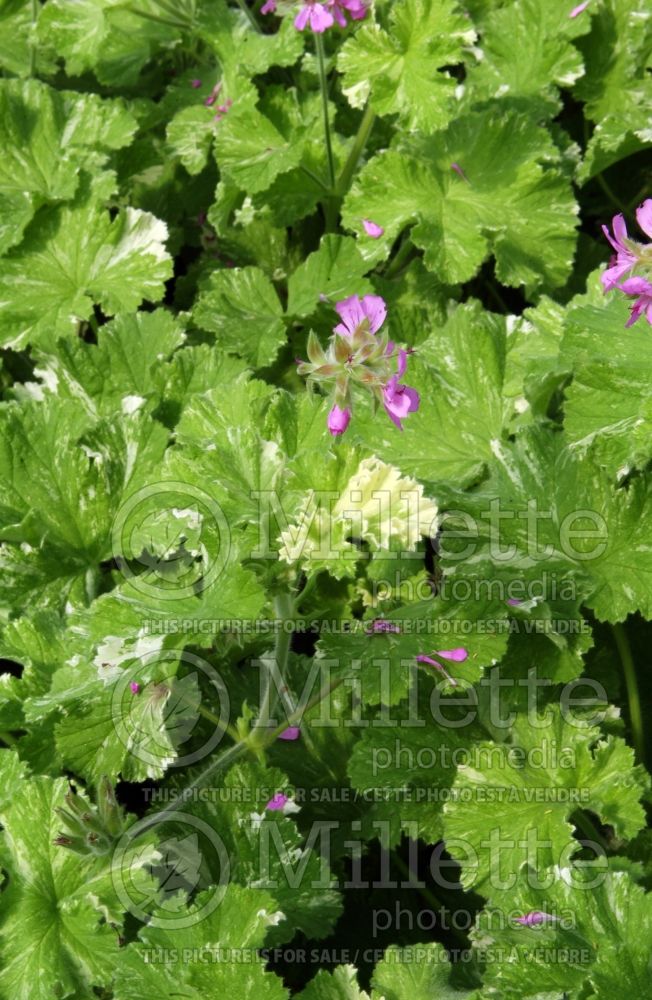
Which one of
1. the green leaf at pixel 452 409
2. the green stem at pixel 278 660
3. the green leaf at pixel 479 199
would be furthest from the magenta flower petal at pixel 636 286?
the green leaf at pixel 479 199

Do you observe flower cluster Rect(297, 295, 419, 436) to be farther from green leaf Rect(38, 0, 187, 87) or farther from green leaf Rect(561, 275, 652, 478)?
green leaf Rect(38, 0, 187, 87)

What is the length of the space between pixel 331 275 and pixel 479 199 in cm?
42

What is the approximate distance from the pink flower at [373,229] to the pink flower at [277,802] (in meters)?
1.39

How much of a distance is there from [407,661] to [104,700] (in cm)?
58

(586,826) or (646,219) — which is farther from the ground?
(646,219)

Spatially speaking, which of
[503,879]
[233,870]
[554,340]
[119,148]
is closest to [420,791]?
[503,879]

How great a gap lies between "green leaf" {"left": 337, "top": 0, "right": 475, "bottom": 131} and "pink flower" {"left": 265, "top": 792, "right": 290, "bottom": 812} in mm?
1546

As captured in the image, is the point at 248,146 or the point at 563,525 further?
the point at 248,146

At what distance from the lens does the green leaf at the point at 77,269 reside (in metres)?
2.94

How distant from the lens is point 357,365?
178cm

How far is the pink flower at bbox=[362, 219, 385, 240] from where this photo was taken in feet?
9.15

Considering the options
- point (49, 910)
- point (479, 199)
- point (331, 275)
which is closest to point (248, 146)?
point (331, 275)

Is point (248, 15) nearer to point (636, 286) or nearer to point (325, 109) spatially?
point (325, 109)

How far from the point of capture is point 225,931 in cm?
191
